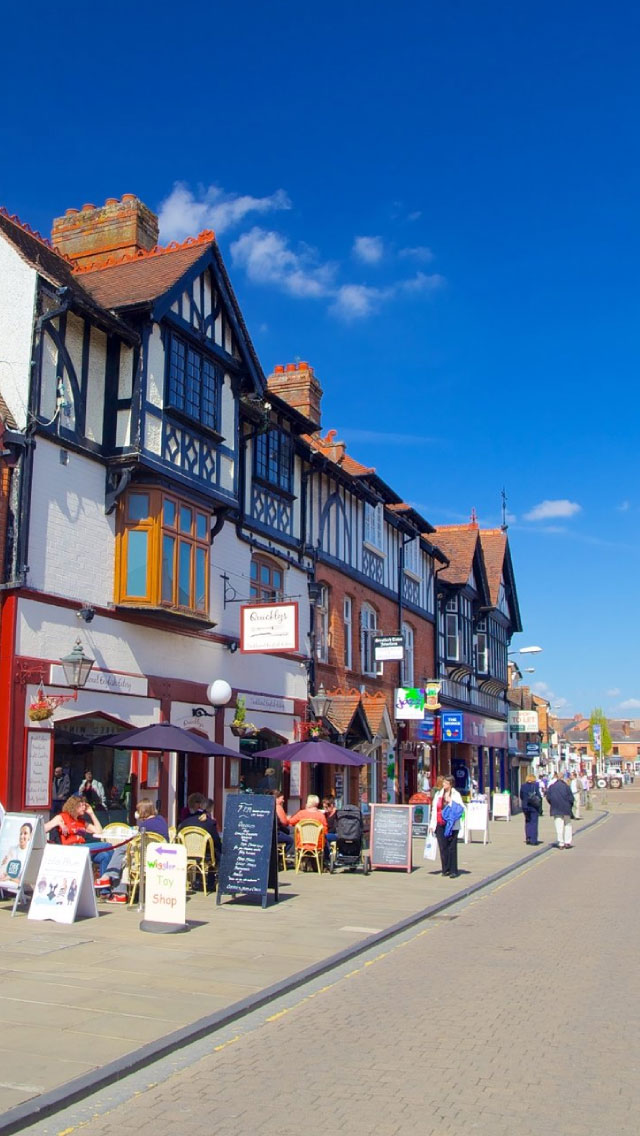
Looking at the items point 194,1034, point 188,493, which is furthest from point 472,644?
point 194,1034

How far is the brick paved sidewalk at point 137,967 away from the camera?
6.71 m

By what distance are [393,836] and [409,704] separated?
34.3ft

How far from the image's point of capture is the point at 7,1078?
603 cm

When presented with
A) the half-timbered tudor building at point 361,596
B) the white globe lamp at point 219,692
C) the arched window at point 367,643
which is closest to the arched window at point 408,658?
the half-timbered tudor building at point 361,596

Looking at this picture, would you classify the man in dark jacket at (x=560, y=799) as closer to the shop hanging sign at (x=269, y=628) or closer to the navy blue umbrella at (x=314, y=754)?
the navy blue umbrella at (x=314, y=754)

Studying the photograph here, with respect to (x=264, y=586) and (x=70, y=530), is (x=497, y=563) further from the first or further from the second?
(x=70, y=530)

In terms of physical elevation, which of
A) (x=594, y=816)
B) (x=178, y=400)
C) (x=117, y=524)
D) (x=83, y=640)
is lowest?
(x=594, y=816)

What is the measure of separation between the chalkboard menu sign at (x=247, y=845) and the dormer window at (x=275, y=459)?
358 inches

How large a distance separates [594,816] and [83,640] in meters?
34.9

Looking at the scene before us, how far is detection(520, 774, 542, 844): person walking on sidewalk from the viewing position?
24.9 m

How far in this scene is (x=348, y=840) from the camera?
1805 centimetres

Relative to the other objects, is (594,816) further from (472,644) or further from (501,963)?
(501,963)

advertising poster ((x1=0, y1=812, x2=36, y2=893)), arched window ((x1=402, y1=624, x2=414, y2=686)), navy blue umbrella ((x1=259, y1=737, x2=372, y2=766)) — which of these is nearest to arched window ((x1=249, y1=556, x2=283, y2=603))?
navy blue umbrella ((x1=259, y1=737, x2=372, y2=766))

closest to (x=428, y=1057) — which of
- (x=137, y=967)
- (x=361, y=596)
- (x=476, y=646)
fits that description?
(x=137, y=967)
